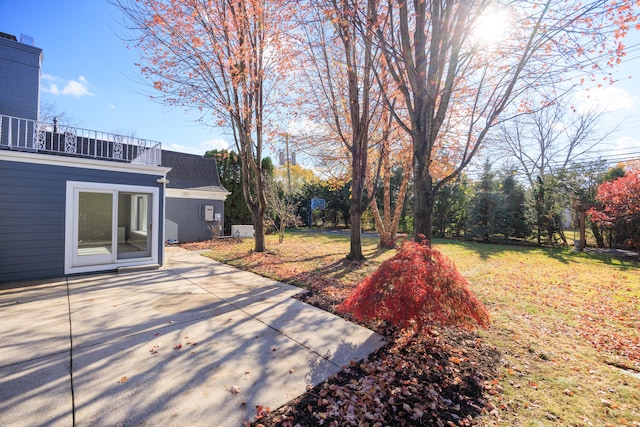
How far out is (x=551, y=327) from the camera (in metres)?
3.92

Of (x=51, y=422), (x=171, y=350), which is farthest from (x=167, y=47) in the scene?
(x=51, y=422)

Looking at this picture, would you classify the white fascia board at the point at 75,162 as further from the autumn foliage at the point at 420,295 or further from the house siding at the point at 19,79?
the autumn foliage at the point at 420,295

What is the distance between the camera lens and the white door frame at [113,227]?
231 inches

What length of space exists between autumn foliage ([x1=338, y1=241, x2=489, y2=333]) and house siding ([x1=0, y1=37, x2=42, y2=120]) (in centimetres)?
1168

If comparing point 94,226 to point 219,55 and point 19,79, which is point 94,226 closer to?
point 219,55

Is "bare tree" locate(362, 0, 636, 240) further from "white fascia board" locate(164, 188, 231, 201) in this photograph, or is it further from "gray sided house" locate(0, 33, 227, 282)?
"white fascia board" locate(164, 188, 231, 201)

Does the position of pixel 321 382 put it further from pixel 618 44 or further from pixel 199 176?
pixel 199 176

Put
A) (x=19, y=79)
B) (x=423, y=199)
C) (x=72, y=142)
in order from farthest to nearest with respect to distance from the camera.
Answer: (x=19, y=79) < (x=72, y=142) < (x=423, y=199)

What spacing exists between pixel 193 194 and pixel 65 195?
7.46 metres

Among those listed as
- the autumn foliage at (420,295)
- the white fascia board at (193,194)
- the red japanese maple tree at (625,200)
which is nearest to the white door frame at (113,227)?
the white fascia board at (193,194)

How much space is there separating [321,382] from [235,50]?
8.66 meters

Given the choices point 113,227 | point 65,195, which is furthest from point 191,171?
point 65,195

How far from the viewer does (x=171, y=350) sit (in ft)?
9.64

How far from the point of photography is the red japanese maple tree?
9.19m
